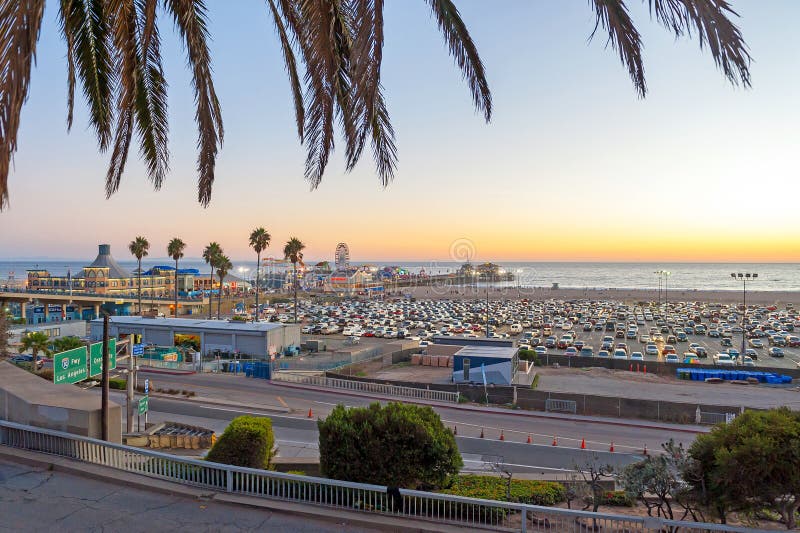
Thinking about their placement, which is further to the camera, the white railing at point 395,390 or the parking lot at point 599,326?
the parking lot at point 599,326

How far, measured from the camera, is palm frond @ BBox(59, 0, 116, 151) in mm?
5711

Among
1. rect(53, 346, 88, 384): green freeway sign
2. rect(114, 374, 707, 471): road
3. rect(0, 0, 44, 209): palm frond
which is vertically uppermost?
rect(0, 0, 44, 209): palm frond

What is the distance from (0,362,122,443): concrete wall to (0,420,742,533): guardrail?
0.86 feet

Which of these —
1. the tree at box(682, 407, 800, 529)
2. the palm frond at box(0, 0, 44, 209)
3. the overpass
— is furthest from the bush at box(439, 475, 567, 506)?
the overpass

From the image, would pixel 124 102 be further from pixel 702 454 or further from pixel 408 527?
pixel 702 454

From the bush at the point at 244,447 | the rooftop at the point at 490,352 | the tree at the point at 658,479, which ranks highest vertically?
the tree at the point at 658,479

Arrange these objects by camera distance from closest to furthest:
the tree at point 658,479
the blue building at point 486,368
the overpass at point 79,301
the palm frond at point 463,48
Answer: the palm frond at point 463,48 → the tree at point 658,479 → the blue building at point 486,368 → the overpass at point 79,301

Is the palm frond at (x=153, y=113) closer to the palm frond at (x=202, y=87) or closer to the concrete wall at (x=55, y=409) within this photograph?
the palm frond at (x=202, y=87)

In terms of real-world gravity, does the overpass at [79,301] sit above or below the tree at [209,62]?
below

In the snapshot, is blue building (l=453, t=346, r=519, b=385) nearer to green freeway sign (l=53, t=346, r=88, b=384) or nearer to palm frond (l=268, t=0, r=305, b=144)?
green freeway sign (l=53, t=346, r=88, b=384)

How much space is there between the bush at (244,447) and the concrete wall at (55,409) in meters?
2.04

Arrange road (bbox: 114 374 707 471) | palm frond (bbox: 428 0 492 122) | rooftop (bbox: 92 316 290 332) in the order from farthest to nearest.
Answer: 1. rooftop (bbox: 92 316 290 332)
2. road (bbox: 114 374 707 471)
3. palm frond (bbox: 428 0 492 122)

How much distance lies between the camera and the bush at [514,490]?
37.2ft

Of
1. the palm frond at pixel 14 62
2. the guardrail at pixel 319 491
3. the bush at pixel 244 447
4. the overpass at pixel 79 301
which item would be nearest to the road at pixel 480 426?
the bush at pixel 244 447
